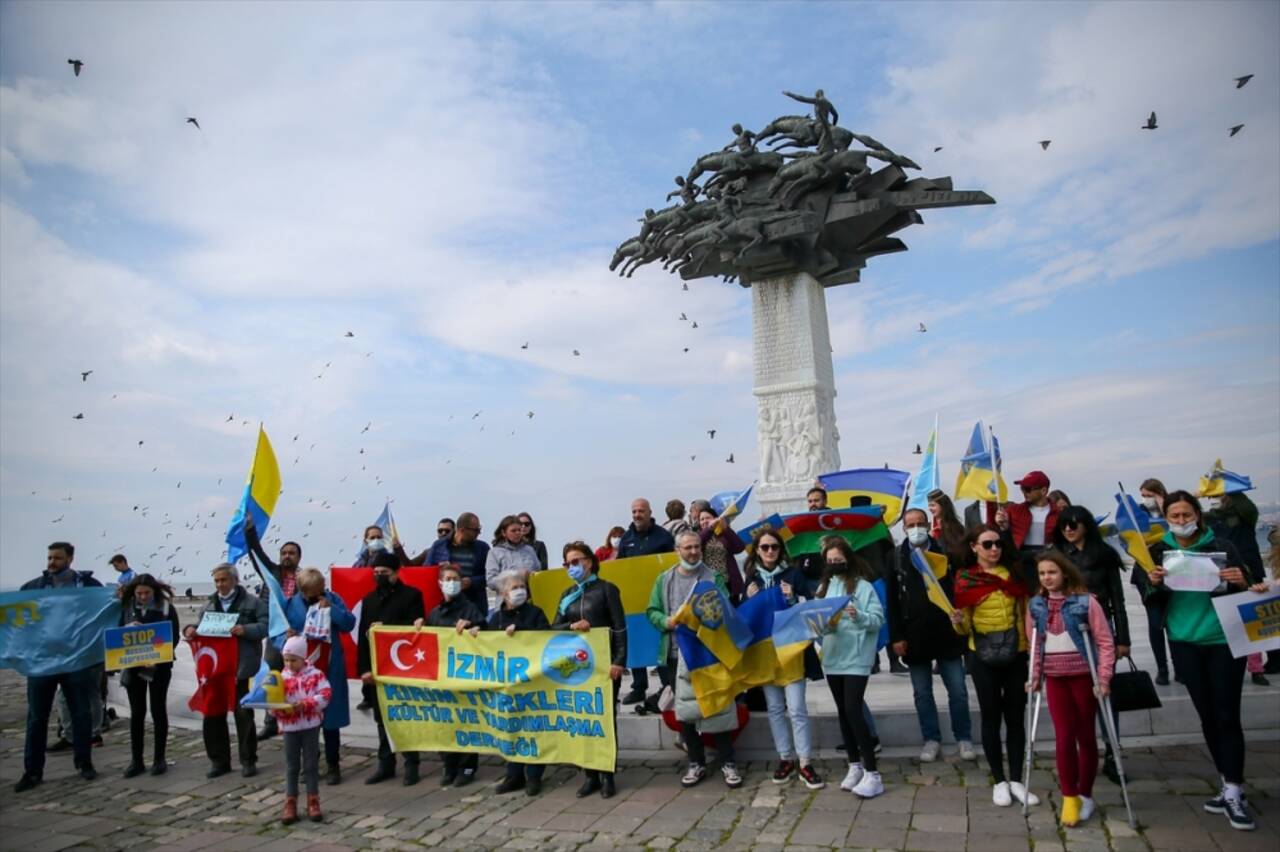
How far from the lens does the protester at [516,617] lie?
6637 mm

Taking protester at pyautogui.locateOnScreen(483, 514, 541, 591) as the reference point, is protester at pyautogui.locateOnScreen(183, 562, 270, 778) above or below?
below

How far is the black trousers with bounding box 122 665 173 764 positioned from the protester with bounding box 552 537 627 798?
428 cm

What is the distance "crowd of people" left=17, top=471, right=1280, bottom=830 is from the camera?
195 inches

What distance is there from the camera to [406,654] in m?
7.17

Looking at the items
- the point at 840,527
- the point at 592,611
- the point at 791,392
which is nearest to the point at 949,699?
the point at 840,527

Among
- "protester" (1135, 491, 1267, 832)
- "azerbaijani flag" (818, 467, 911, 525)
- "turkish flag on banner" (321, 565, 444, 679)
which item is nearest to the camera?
"protester" (1135, 491, 1267, 832)

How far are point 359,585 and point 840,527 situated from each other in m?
5.21

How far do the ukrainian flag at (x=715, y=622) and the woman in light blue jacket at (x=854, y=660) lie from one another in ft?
2.22

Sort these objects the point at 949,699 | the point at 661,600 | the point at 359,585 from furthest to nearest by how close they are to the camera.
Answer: the point at 359,585, the point at 661,600, the point at 949,699

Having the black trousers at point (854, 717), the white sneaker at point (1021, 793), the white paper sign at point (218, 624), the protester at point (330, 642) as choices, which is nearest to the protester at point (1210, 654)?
the white sneaker at point (1021, 793)

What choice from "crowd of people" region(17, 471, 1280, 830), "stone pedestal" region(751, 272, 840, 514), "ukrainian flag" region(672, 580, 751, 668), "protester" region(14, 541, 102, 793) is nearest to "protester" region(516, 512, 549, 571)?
"crowd of people" region(17, 471, 1280, 830)

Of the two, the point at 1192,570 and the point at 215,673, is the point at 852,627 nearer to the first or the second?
the point at 1192,570

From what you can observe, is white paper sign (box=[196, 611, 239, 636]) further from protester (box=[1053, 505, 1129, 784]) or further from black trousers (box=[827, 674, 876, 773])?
protester (box=[1053, 505, 1129, 784])

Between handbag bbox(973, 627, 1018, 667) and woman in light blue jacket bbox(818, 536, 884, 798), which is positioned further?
woman in light blue jacket bbox(818, 536, 884, 798)
